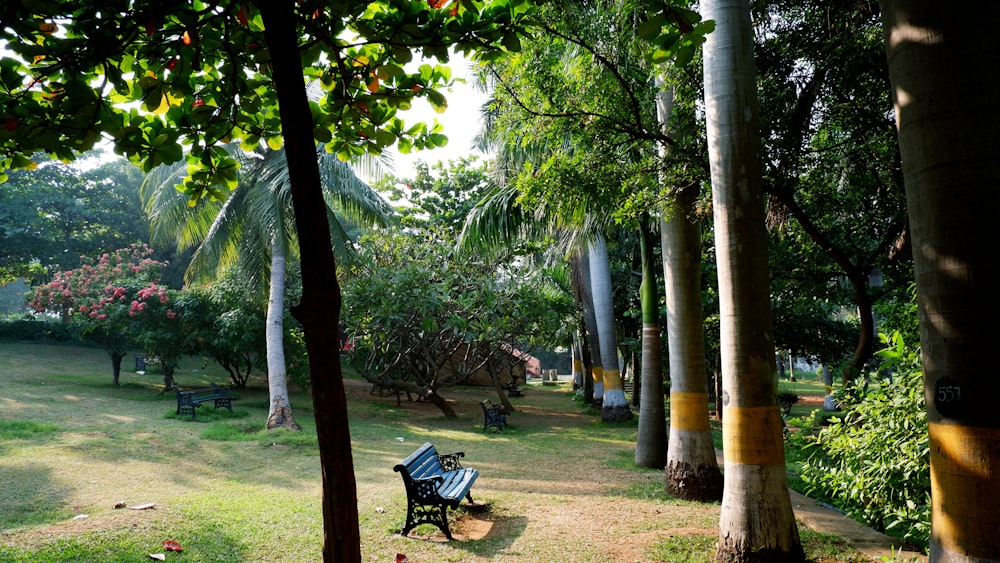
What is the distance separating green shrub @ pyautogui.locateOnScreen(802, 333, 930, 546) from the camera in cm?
439

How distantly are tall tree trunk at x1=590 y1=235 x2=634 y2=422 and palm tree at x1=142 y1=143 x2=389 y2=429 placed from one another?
246 inches

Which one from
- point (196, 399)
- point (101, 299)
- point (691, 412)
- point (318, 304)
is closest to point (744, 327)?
point (691, 412)

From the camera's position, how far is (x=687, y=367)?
27.7 ft

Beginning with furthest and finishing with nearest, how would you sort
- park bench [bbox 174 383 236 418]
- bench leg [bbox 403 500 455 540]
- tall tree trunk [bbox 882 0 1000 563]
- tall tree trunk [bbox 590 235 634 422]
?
tall tree trunk [bbox 590 235 634 422] < park bench [bbox 174 383 236 418] < bench leg [bbox 403 500 455 540] < tall tree trunk [bbox 882 0 1000 563]

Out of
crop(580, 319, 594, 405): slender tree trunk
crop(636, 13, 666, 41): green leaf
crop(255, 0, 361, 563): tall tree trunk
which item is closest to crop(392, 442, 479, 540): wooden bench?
crop(255, 0, 361, 563): tall tree trunk

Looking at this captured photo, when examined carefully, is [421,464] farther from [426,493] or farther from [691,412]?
[691,412]

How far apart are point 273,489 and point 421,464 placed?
2.89 meters

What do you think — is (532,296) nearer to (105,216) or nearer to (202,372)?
(202,372)

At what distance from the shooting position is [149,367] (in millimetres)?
27984

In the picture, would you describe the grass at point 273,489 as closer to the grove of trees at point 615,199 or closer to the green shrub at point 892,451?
the grove of trees at point 615,199

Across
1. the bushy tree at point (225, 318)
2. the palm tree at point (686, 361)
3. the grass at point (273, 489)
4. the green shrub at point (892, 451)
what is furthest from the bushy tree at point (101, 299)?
the green shrub at point (892, 451)

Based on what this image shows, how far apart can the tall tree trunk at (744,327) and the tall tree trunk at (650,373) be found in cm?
427

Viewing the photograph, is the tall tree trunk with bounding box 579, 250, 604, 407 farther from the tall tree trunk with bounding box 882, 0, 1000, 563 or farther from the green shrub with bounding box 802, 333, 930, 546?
the tall tree trunk with bounding box 882, 0, 1000, 563

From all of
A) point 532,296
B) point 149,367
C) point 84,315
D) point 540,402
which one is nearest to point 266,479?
point 532,296
